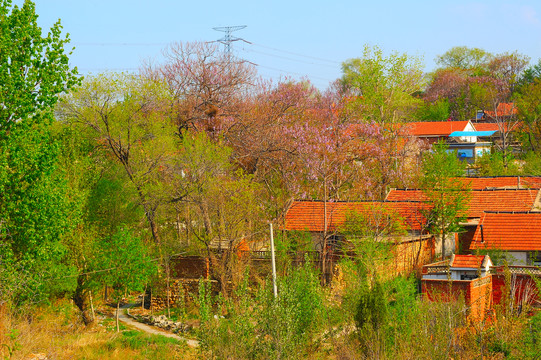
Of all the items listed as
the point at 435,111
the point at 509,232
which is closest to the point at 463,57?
the point at 435,111

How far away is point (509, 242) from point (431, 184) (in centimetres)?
458

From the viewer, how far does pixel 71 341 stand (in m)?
22.0

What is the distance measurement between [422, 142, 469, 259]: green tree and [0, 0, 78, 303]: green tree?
1657 cm

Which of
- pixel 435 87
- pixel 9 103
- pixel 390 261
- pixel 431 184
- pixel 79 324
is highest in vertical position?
pixel 435 87

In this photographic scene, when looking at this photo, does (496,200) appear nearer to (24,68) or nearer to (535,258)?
(535,258)

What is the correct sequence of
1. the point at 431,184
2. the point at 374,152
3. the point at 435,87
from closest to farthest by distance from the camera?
the point at 431,184 → the point at 374,152 → the point at 435,87

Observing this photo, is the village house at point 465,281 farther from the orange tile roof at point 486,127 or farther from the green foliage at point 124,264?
the orange tile roof at point 486,127

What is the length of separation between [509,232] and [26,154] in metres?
20.0

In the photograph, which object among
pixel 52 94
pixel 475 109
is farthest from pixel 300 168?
pixel 475 109

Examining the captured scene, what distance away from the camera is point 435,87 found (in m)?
89.4

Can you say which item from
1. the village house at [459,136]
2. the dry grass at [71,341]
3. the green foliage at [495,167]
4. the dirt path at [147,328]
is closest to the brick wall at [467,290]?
the dry grass at [71,341]

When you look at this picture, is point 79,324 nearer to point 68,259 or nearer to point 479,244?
point 68,259

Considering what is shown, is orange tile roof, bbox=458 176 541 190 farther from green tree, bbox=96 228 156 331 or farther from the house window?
green tree, bbox=96 228 156 331

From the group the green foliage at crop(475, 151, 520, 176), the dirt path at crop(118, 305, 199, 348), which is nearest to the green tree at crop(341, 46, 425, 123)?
the green foliage at crop(475, 151, 520, 176)
